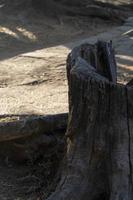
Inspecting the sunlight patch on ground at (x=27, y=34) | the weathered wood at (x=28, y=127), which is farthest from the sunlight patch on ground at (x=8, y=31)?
the weathered wood at (x=28, y=127)

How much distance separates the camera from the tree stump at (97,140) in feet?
11.2

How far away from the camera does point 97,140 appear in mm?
3570

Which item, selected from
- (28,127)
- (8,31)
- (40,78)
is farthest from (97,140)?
(8,31)

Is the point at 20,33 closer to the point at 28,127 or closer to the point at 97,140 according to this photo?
the point at 28,127

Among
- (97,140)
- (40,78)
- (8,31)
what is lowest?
(8,31)

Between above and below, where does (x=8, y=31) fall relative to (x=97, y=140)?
below

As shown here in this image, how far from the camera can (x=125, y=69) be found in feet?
26.3

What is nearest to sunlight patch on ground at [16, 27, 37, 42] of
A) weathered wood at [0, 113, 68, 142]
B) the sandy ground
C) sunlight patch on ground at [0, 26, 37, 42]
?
sunlight patch on ground at [0, 26, 37, 42]

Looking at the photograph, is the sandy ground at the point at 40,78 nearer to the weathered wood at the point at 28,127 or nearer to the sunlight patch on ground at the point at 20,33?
the sunlight patch on ground at the point at 20,33

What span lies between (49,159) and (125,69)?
3899mm

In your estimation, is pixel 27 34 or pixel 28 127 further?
pixel 27 34

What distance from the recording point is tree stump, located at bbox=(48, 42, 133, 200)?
3.43m

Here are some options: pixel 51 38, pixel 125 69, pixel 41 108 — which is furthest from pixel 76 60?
pixel 51 38

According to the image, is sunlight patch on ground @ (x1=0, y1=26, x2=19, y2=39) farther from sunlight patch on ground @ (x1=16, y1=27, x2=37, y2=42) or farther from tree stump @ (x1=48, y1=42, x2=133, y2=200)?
tree stump @ (x1=48, y1=42, x2=133, y2=200)
